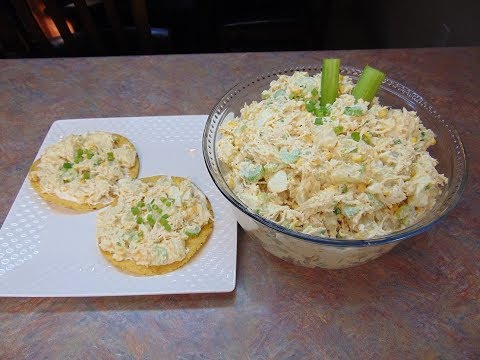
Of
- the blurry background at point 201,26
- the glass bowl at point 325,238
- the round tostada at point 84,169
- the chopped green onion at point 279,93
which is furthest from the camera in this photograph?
the blurry background at point 201,26

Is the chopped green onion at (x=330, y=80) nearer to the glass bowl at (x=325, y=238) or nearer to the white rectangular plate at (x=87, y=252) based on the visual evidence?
the glass bowl at (x=325, y=238)

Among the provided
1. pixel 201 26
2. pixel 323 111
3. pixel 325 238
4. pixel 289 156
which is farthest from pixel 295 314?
pixel 201 26

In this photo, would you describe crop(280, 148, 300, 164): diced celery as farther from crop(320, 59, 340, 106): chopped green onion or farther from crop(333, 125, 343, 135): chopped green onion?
crop(320, 59, 340, 106): chopped green onion

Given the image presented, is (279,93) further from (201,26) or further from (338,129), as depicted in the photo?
(201,26)

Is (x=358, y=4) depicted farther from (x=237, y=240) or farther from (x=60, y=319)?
(x=60, y=319)

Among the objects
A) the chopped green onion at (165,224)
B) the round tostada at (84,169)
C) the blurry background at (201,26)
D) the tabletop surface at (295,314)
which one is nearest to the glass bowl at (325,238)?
the tabletop surface at (295,314)

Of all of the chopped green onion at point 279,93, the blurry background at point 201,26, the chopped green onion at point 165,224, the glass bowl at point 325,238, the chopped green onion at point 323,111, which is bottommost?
the blurry background at point 201,26

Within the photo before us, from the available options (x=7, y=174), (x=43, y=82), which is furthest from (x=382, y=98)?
(x=43, y=82)
